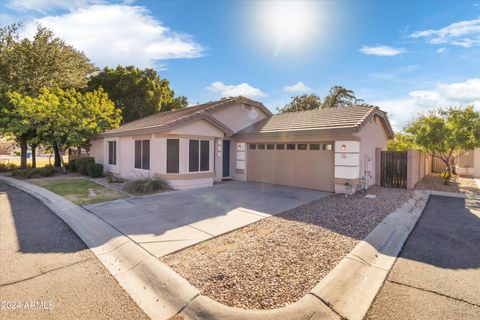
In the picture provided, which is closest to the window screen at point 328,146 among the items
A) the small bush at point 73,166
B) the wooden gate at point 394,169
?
the wooden gate at point 394,169

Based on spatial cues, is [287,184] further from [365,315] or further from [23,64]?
[23,64]

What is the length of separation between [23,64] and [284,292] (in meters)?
24.6

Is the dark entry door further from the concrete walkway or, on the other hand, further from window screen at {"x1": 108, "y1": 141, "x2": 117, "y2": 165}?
the concrete walkway

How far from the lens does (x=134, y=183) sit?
35.6 feet

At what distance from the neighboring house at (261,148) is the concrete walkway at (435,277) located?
459 centimetres

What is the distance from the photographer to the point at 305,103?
36.0 metres

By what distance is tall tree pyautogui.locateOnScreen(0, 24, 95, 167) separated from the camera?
18000mm

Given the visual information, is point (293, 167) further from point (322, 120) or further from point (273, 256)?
point (273, 256)

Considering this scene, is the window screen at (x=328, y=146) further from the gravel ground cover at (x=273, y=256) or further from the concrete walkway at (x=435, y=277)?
the concrete walkway at (x=435, y=277)

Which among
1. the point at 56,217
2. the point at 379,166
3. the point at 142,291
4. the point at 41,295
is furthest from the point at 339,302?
the point at 379,166

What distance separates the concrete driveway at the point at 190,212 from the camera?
18.5ft

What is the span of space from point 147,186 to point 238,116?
756cm

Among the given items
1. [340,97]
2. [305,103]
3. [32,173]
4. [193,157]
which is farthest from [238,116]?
[340,97]

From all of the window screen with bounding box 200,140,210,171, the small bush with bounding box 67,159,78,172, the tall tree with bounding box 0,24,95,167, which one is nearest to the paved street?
the window screen with bounding box 200,140,210,171
